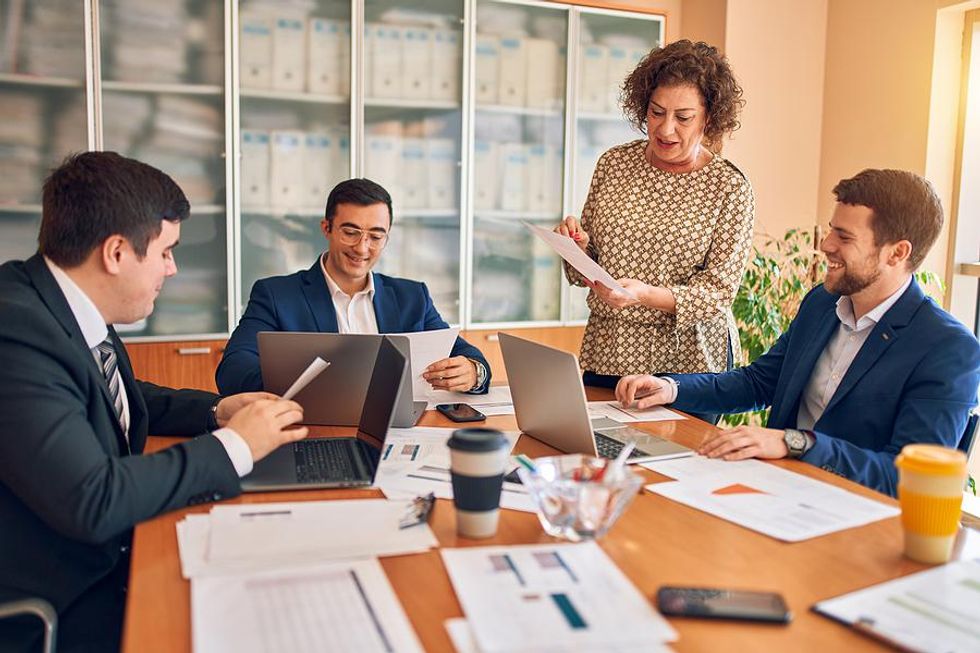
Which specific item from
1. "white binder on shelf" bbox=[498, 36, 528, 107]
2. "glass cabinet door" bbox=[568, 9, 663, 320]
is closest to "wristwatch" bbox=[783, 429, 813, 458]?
"glass cabinet door" bbox=[568, 9, 663, 320]

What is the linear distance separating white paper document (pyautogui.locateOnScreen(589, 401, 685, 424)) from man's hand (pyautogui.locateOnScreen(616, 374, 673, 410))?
0.05 ft

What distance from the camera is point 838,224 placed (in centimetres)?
199

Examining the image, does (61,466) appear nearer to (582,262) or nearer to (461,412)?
(461,412)

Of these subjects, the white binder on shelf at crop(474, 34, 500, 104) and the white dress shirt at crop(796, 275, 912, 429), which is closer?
the white dress shirt at crop(796, 275, 912, 429)

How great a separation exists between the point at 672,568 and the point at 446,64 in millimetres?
3092

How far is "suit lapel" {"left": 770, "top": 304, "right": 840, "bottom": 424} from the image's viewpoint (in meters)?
2.04

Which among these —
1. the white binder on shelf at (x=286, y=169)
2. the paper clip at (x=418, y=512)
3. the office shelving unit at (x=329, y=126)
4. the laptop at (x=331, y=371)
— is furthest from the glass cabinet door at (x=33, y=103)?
the paper clip at (x=418, y=512)

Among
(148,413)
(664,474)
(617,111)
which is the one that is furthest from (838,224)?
(617,111)

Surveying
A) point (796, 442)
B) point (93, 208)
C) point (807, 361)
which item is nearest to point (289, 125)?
point (93, 208)

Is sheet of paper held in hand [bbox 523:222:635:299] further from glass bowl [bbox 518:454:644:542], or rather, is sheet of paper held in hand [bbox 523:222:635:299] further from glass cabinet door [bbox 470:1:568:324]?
glass cabinet door [bbox 470:1:568:324]

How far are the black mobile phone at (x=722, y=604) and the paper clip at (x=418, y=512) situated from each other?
1.30 ft

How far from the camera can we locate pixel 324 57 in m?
3.71

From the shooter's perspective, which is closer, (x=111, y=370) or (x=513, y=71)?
(x=111, y=370)

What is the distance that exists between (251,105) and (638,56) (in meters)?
1.80
